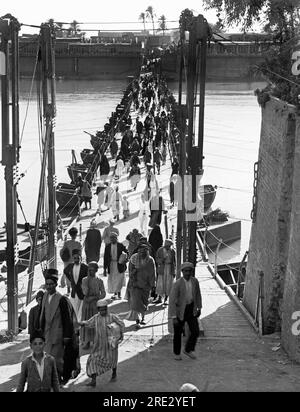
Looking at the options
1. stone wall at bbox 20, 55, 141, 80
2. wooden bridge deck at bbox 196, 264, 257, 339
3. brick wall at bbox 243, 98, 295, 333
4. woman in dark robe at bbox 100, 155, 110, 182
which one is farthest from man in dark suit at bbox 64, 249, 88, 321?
stone wall at bbox 20, 55, 141, 80

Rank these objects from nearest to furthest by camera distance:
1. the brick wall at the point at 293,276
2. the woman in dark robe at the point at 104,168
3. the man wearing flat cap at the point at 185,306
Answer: the man wearing flat cap at the point at 185,306 < the brick wall at the point at 293,276 < the woman in dark robe at the point at 104,168

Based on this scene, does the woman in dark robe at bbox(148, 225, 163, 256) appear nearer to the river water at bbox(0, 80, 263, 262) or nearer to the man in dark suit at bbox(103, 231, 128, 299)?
the man in dark suit at bbox(103, 231, 128, 299)

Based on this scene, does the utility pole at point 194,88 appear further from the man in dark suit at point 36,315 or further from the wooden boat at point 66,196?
the wooden boat at point 66,196

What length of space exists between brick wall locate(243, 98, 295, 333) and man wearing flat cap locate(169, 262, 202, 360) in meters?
1.82

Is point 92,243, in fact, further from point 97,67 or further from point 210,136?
point 97,67

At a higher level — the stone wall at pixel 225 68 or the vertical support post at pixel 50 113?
the vertical support post at pixel 50 113

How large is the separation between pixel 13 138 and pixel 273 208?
3.69m

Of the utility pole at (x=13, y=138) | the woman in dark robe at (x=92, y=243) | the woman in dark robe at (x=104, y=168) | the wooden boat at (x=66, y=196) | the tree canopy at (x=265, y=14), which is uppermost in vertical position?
the tree canopy at (x=265, y=14)

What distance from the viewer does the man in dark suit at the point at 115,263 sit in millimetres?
13008

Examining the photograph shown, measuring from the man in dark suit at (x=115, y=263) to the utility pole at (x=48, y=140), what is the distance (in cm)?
114

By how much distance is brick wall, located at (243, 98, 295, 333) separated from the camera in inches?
454

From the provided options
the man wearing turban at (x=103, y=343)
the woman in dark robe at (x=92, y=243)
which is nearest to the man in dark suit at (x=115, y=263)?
the woman in dark robe at (x=92, y=243)

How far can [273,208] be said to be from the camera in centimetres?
1210

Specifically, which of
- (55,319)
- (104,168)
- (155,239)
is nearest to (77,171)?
(104,168)
